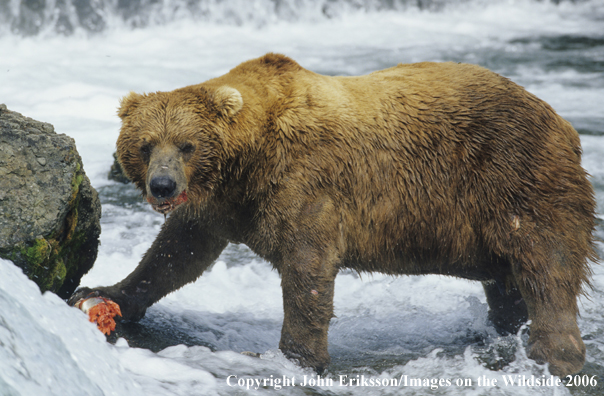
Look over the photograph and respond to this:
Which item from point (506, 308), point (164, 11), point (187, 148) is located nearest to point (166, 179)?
point (187, 148)

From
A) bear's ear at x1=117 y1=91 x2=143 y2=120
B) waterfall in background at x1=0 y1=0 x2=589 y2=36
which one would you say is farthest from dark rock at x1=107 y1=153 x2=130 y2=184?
waterfall in background at x1=0 y1=0 x2=589 y2=36

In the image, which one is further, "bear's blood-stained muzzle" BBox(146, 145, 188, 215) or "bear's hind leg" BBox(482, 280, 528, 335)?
"bear's hind leg" BBox(482, 280, 528, 335)

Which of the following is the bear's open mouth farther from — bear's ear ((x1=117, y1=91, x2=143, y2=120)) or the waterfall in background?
the waterfall in background

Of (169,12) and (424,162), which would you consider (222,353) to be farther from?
(169,12)

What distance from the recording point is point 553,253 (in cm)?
455

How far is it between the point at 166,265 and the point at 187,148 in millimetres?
1165

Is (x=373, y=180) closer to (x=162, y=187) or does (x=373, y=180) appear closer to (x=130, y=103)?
(x=162, y=187)

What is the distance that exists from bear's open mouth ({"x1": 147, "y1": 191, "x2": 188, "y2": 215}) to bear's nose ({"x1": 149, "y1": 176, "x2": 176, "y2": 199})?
9 centimetres

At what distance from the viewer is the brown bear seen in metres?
4.39

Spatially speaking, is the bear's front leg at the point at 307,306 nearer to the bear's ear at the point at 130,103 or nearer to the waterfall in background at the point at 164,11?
the bear's ear at the point at 130,103

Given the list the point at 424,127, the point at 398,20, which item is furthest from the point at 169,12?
the point at 424,127

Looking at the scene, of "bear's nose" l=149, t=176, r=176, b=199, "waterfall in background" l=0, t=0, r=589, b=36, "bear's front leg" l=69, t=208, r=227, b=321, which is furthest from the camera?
"waterfall in background" l=0, t=0, r=589, b=36

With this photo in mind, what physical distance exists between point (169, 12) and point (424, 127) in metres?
15.9

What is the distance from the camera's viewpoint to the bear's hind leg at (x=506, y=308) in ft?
17.9
